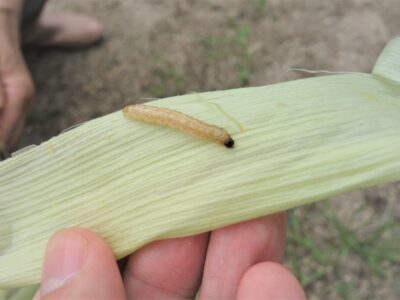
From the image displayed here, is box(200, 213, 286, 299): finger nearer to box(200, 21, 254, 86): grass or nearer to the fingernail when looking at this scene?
the fingernail

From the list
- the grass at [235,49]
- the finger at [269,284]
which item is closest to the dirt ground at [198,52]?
the grass at [235,49]

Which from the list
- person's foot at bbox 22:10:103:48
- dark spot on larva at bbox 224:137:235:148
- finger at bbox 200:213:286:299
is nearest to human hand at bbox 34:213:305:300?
finger at bbox 200:213:286:299

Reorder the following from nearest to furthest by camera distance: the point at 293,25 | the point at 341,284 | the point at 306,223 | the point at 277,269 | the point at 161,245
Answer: the point at 277,269 → the point at 161,245 → the point at 341,284 → the point at 306,223 → the point at 293,25

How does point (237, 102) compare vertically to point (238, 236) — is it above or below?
above

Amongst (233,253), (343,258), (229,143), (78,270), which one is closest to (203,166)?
(229,143)

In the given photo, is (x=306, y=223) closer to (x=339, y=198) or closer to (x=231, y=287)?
(x=339, y=198)

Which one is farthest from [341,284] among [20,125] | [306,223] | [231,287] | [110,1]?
[110,1]

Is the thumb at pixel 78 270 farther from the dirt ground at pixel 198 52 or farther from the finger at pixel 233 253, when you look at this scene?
the dirt ground at pixel 198 52
